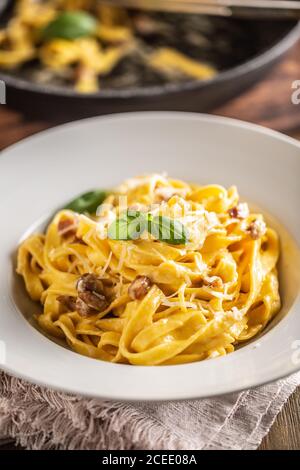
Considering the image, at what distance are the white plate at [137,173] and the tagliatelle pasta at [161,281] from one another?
0.13 metres

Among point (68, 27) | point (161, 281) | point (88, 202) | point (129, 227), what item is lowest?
point (161, 281)

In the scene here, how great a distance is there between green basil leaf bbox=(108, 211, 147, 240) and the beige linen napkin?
772 mm

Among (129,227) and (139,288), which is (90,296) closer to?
(139,288)

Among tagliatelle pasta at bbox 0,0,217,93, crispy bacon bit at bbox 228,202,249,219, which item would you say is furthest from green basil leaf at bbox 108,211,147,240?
tagliatelle pasta at bbox 0,0,217,93

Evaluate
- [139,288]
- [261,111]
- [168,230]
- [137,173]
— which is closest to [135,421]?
[139,288]

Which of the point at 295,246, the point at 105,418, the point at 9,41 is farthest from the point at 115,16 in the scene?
the point at 105,418

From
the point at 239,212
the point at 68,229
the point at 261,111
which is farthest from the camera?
the point at 261,111

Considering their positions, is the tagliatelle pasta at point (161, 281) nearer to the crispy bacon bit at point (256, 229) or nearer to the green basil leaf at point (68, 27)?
the crispy bacon bit at point (256, 229)

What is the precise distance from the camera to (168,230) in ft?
11.0

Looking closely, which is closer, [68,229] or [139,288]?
[139,288]

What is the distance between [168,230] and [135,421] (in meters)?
0.88

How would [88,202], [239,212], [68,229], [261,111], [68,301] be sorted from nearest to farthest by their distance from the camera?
[68,301], [239,212], [68,229], [88,202], [261,111]
